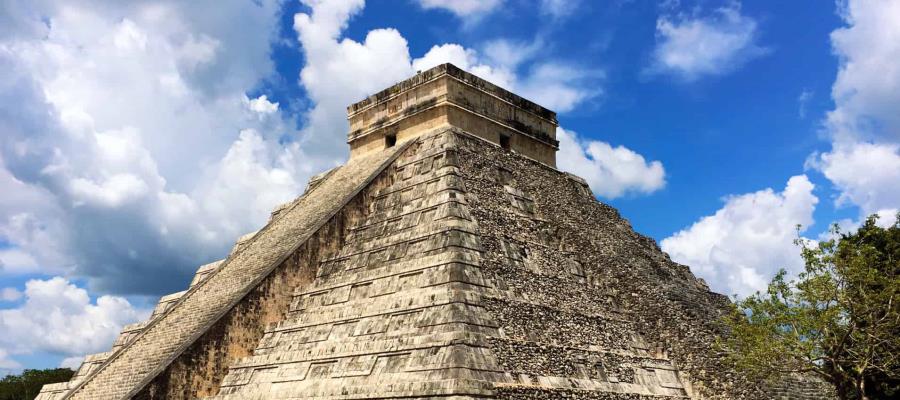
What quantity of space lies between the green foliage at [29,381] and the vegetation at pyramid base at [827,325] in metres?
30.3

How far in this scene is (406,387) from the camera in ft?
30.6

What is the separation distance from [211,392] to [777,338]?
9945mm

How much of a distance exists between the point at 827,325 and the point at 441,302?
7385 millimetres

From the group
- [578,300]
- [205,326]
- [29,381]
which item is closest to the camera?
[205,326]

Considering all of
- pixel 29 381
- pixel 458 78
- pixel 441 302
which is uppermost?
pixel 458 78

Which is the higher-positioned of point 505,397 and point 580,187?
point 580,187

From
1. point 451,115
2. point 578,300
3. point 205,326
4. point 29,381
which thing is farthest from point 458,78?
point 29,381

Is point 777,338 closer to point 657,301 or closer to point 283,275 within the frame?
point 657,301

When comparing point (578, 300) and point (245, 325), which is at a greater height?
point (578, 300)

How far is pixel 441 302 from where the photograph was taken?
10172mm

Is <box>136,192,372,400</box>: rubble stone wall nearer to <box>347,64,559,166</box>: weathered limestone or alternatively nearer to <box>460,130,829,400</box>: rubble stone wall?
<box>460,130,829,400</box>: rubble stone wall

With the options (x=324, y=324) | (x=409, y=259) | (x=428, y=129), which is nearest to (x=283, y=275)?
(x=324, y=324)

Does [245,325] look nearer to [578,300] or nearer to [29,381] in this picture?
[578,300]

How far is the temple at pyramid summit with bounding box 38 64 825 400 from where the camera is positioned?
10148 millimetres
